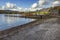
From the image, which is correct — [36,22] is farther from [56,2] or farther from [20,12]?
[56,2]

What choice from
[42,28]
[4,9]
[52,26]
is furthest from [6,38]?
[52,26]

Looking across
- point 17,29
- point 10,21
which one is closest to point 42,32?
point 17,29

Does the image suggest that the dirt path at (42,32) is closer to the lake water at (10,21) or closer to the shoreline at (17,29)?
the shoreline at (17,29)

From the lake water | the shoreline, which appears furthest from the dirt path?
the lake water

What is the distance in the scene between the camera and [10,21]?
237 centimetres

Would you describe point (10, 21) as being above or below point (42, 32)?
above

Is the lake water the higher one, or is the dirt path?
the lake water

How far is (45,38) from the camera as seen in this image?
2301mm

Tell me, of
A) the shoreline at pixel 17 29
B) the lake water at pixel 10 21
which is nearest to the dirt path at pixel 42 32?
the shoreline at pixel 17 29

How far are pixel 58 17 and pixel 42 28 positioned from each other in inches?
14.3

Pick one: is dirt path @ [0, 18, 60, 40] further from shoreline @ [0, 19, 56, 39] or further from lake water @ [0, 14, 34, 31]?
lake water @ [0, 14, 34, 31]

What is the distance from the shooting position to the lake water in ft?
7.52

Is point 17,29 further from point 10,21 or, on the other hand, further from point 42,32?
point 42,32

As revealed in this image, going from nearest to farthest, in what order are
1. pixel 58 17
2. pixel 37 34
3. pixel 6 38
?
pixel 6 38 → pixel 37 34 → pixel 58 17
